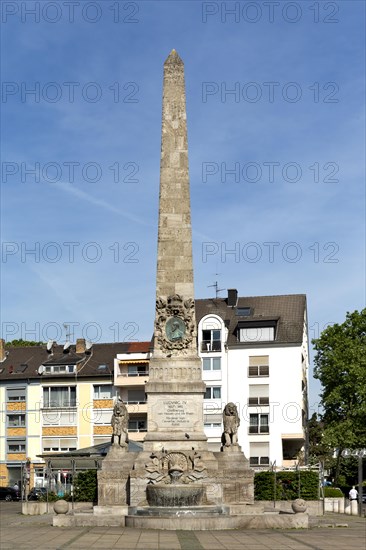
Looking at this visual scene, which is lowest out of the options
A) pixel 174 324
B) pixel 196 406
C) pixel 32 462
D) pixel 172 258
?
pixel 32 462

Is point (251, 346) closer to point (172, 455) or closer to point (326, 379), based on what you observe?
point (326, 379)

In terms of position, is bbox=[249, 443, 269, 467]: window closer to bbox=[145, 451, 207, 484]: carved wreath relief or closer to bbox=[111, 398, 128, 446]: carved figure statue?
bbox=[111, 398, 128, 446]: carved figure statue

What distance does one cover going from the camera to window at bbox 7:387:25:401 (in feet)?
249

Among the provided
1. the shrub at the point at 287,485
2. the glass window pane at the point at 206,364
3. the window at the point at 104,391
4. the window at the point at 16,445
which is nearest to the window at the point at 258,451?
the glass window pane at the point at 206,364

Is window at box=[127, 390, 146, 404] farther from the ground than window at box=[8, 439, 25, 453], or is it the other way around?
window at box=[127, 390, 146, 404]

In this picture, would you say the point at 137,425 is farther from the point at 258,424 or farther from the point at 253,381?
the point at 253,381

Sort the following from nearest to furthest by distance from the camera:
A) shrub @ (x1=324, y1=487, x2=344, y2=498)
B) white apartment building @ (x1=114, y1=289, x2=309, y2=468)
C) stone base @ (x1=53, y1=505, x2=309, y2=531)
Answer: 1. stone base @ (x1=53, y1=505, x2=309, y2=531)
2. shrub @ (x1=324, y1=487, x2=344, y2=498)
3. white apartment building @ (x1=114, y1=289, x2=309, y2=468)

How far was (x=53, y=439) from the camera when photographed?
2904 inches

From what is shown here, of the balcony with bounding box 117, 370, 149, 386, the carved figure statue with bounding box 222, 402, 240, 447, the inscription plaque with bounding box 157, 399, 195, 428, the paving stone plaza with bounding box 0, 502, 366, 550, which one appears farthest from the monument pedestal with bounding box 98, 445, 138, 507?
the balcony with bounding box 117, 370, 149, 386

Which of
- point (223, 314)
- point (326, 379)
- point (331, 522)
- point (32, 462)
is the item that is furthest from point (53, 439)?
point (331, 522)

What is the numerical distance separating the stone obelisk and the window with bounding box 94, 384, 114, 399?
3685cm

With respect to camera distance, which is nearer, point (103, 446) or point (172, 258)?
point (172, 258)

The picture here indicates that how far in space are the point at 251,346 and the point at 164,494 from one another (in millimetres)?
39658

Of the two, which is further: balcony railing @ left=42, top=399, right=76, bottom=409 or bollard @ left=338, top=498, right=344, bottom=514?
balcony railing @ left=42, top=399, right=76, bottom=409
